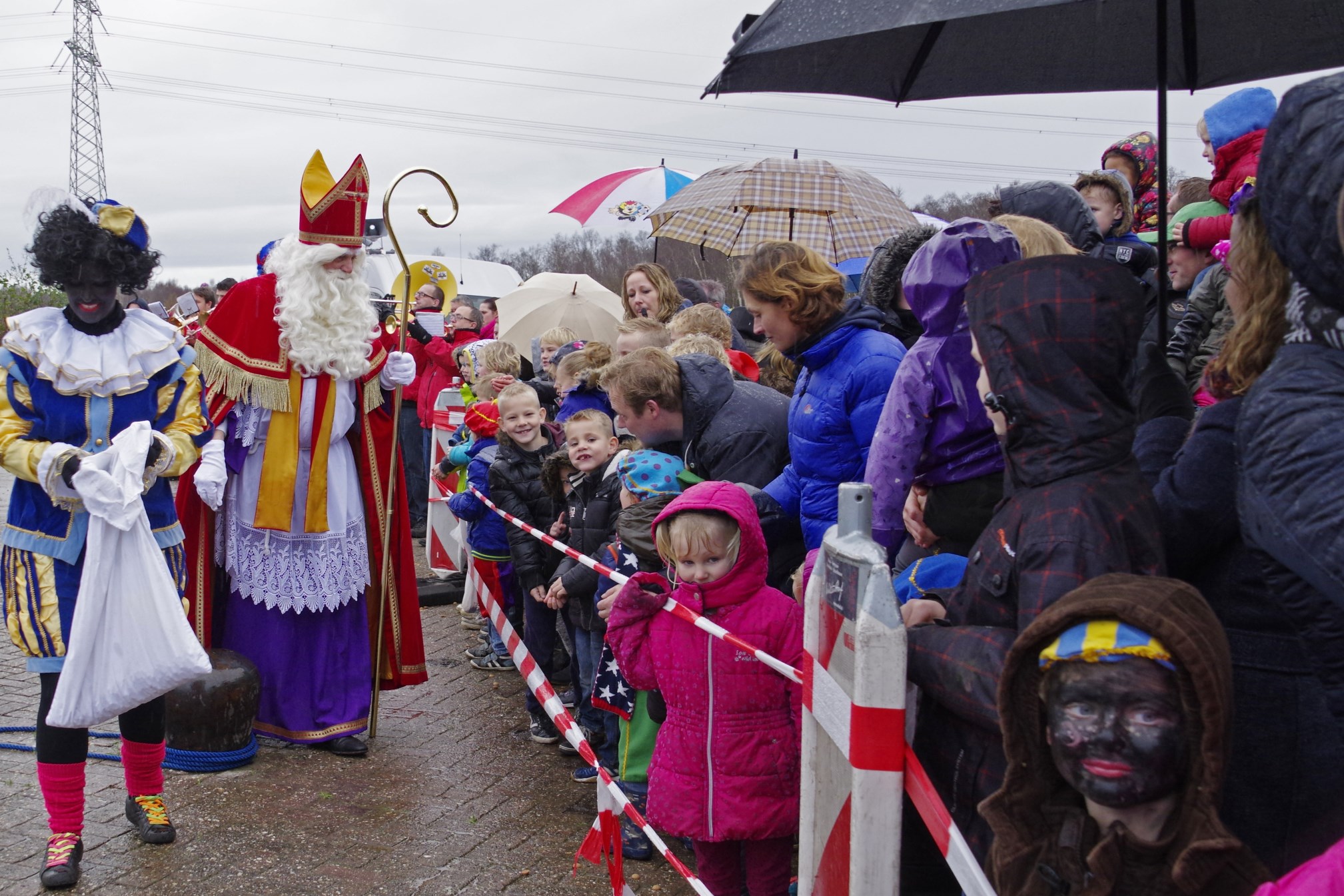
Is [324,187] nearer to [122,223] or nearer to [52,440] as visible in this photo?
[122,223]

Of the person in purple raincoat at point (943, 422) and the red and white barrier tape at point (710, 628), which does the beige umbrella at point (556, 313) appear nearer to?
the red and white barrier tape at point (710, 628)

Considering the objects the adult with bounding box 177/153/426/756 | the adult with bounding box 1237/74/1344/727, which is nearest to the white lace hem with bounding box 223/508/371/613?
the adult with bounding box 177/153/426/756

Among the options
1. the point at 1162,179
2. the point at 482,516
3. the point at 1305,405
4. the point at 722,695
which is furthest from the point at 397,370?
the point at 1305,405

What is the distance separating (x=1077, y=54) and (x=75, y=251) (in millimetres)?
3400

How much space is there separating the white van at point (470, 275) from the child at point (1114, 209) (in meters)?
10.1

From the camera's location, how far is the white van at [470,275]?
46.6 feet

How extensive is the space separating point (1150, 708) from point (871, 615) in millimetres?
457

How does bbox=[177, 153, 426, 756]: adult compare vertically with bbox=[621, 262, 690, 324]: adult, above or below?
below

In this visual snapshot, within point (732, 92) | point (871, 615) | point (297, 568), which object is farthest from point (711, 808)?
point (297, 568)

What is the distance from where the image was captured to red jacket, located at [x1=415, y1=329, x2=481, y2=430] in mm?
9625

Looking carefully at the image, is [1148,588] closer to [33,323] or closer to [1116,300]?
[1116,300]

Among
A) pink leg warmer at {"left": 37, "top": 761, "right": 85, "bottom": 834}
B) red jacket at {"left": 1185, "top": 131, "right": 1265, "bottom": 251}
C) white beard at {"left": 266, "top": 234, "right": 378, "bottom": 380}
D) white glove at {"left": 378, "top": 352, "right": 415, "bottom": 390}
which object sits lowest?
pink leg warmer at {"left": 37, "top": 761, "right": 85, "bottom": 834}

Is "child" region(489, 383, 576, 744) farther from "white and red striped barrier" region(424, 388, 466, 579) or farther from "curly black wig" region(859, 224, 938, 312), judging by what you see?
"white and red striped barrier" region(424, 388, 466, 579)

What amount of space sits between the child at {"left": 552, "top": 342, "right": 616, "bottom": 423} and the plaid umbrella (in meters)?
1.21
